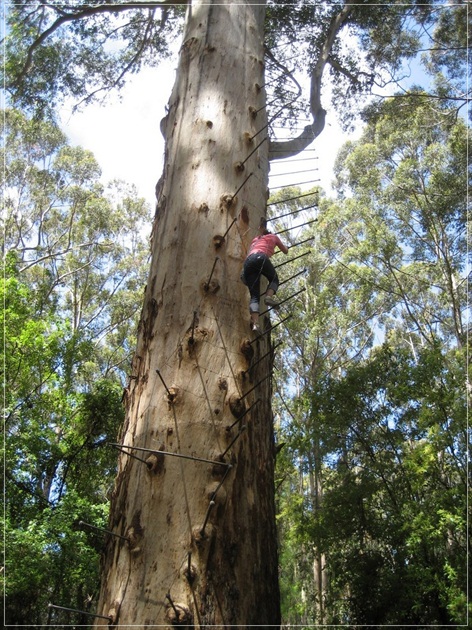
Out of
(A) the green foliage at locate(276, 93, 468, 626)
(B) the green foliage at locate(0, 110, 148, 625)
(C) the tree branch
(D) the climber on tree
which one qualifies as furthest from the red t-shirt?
(A) the green foliage at locate(276, 93, 468, 626)

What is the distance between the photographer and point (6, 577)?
253 inches

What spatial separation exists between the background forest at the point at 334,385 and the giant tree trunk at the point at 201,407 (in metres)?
0.38

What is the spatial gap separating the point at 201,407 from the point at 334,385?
736 centimetres

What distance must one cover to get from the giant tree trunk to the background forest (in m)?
0.38

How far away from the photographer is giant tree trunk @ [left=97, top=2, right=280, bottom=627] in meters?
1.58

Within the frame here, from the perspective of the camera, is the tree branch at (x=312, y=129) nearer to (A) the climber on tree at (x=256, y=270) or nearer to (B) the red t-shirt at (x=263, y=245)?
(B) the red t-shirt at (x=263, y=245)

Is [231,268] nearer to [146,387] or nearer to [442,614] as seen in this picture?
[146,387]

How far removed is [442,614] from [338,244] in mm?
11131

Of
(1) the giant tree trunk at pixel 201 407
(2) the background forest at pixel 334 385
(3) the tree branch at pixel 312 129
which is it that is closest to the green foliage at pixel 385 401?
(2) the background forest at pixel 334 385

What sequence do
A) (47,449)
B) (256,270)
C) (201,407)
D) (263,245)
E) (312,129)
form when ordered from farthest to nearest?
1. (47,449)
2. (312,129)
3. (263,245)
4. (256,270)
5. (201,407)

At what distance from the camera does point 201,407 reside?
189 cm

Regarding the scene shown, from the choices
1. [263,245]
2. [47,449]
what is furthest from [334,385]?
[263,245]

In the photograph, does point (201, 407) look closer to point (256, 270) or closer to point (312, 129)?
point (256, 270)

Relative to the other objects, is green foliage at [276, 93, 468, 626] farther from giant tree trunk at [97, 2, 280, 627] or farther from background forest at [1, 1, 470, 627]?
giant tree trunk at [97, 2, 280, 627]
